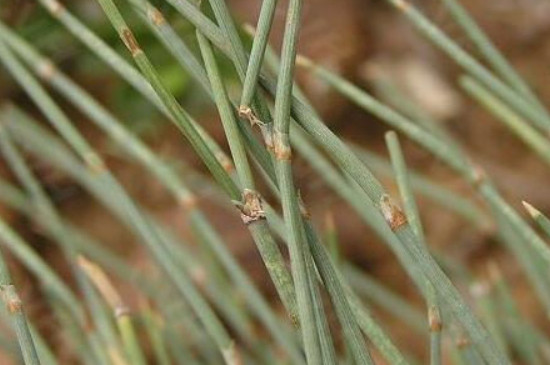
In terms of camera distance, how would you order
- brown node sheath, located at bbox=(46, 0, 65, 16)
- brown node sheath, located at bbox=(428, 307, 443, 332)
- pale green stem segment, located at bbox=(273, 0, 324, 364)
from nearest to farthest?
pale green stem segment, located at bbox=(273, 0, 324, 364)
brown node sheath, located at bbox=(428, 307, 443, 332)
brown node sheath, located at bbox=(46, 0, 65, 16)

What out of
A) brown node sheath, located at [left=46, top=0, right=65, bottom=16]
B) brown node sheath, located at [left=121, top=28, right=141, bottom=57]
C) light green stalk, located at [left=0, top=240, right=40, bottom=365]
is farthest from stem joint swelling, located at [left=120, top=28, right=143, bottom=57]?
brown node sheath, located at [left=46, top=0, right=65, bottom=16]

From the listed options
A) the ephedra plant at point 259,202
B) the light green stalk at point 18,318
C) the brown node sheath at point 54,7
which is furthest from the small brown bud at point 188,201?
the light green stalk at point 18,318

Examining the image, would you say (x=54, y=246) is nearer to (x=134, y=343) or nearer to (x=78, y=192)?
(x=78, y=192)

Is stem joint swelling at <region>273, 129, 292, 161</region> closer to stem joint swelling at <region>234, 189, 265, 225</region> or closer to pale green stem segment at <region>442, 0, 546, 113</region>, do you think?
stem joint swelling at <region>234, 189, 265, 225</region>

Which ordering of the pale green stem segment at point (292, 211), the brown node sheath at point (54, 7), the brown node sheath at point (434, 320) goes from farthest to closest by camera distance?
the brown node sheath at point (54, 7)
the brown node sheath at point (434, 320)
the pale green stem segment at point (292, 211)

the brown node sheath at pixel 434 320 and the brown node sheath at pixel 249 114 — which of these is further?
the brown node sheath at pixel 434 320

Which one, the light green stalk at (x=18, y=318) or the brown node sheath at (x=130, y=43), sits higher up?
the brown node sheath at (x=130, y=43)

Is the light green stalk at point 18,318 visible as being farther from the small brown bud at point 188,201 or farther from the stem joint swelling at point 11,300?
the small brown bud at point 188,201
